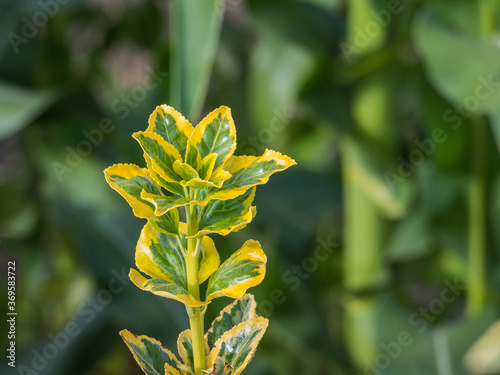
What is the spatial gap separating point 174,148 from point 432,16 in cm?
38

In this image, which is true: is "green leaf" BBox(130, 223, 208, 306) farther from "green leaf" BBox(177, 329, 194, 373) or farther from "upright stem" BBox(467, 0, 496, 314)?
"upright stem" BBox(467, 0, 496, 314)

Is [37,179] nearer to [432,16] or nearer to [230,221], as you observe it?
[432,16]

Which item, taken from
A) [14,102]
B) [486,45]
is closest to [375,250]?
[486,45]

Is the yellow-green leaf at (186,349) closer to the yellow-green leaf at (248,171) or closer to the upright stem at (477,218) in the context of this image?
the yellow-green leaf at (248,171)

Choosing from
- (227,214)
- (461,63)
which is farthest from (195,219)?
(461,63)

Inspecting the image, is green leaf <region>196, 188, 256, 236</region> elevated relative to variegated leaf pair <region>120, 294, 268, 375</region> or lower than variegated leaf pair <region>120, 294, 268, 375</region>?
elevated

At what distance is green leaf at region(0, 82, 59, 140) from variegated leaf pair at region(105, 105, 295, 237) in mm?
438

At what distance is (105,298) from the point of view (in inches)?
Result: 18.3

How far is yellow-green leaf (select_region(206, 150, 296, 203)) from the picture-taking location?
0.06m

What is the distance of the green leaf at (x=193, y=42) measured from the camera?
0.22 metres

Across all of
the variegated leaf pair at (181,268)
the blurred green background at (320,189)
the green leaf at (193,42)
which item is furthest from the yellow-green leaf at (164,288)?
the blurred green background at (320,189)

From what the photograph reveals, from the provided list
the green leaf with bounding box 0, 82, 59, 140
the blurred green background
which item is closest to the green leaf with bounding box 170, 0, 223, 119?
the blurred green background

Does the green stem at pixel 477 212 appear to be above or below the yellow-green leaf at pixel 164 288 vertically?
below

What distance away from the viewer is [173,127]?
7cm
